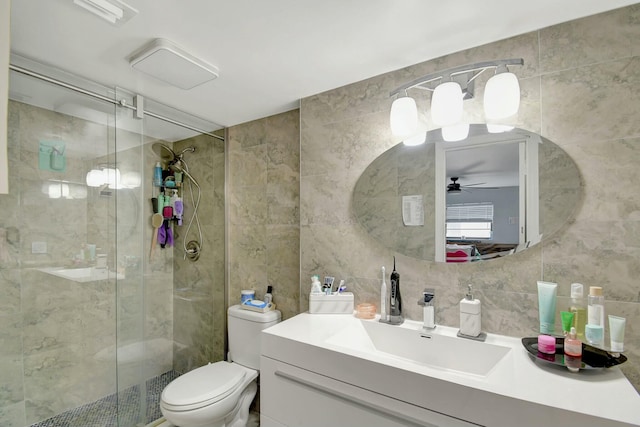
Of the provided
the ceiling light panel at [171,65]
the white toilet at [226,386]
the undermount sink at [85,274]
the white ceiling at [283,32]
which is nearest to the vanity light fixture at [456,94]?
→ the white ceiling at [283,32]

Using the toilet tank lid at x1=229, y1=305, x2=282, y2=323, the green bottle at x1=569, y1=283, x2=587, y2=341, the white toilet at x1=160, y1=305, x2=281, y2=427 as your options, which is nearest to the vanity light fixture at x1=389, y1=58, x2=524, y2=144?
the green bottle at x1=569, y1=283, x2=587, y2=341

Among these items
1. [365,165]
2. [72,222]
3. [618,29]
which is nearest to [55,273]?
[72,222]

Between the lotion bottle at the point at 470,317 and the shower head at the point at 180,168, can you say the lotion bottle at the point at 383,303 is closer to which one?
the lotion bottle at the point at 470,317

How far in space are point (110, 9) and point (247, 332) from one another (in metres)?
1.84

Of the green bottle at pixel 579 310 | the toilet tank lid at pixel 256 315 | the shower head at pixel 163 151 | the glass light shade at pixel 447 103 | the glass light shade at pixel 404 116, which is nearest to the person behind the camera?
the green bottle at pixel 579 310

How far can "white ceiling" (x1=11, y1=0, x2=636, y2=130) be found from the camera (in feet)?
3.61

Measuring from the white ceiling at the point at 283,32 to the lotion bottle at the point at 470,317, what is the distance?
1.15 metres

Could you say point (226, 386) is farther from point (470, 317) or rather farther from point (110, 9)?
point (110, 9)

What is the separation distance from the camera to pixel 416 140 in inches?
58.3

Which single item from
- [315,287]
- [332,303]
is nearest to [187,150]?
[315,287]

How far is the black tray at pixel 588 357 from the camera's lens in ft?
3.14

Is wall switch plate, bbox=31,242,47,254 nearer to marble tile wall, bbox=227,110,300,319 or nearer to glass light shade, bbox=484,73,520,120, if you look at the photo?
marble tile wall, bbox=227,110,300,319

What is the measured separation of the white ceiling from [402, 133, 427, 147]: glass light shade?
368mm

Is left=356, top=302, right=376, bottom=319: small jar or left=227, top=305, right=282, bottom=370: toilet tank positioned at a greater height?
left=356, top=302, right=376, bottom=319: small jar
